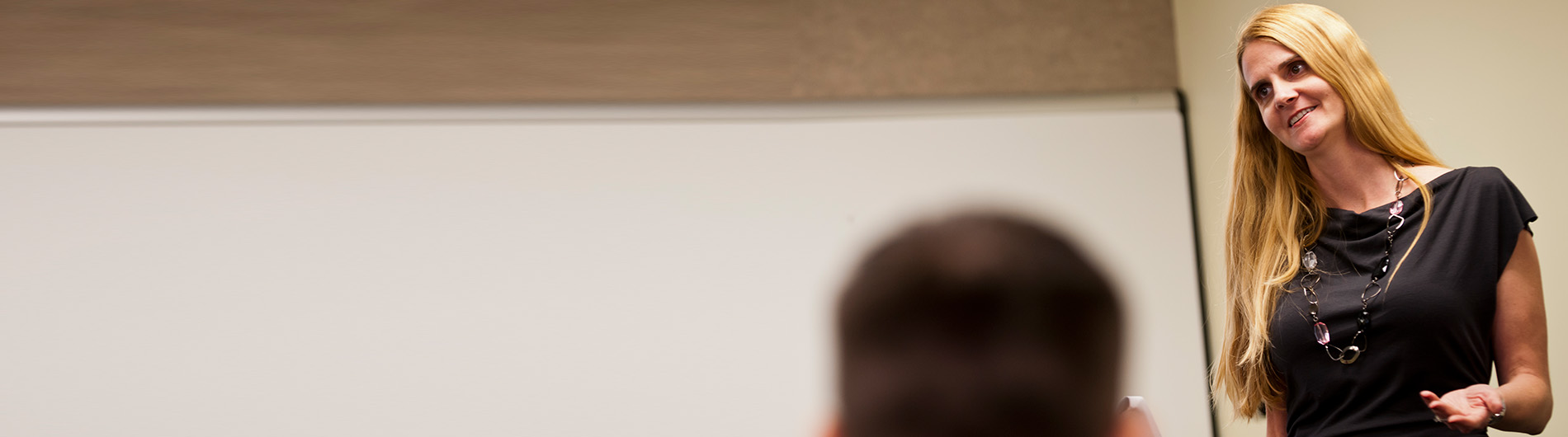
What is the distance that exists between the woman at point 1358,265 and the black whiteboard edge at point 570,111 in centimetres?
159

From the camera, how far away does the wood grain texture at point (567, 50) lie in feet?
9.68

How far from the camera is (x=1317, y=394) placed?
1231 millimetres

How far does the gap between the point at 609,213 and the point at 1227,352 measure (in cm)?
192

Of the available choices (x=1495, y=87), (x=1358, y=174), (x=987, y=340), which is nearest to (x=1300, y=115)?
(x=1358, y=174)

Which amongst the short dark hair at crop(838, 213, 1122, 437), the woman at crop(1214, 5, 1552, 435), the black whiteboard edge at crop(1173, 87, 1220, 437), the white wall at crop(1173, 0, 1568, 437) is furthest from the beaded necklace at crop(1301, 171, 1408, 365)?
the black whiteboard edge at crop(1173, 87, 1220, 437)

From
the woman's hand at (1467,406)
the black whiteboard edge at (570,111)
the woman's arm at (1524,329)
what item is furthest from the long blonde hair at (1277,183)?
the black whiteboard edge at (570,111)

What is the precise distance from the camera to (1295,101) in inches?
47.5

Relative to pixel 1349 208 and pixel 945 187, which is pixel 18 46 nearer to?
pixel 945 187

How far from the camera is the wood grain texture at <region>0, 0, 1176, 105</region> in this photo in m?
2.95

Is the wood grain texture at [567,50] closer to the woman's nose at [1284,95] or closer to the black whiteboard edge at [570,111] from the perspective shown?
the black whiteboard edge at [570,111]

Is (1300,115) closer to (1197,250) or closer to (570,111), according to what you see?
(1197,250)

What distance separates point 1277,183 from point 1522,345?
0.34 m

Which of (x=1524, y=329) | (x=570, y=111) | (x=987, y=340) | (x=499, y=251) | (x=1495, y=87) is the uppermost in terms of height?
(x=570, y=111)

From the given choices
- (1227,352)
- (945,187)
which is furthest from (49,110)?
(1227,352)
